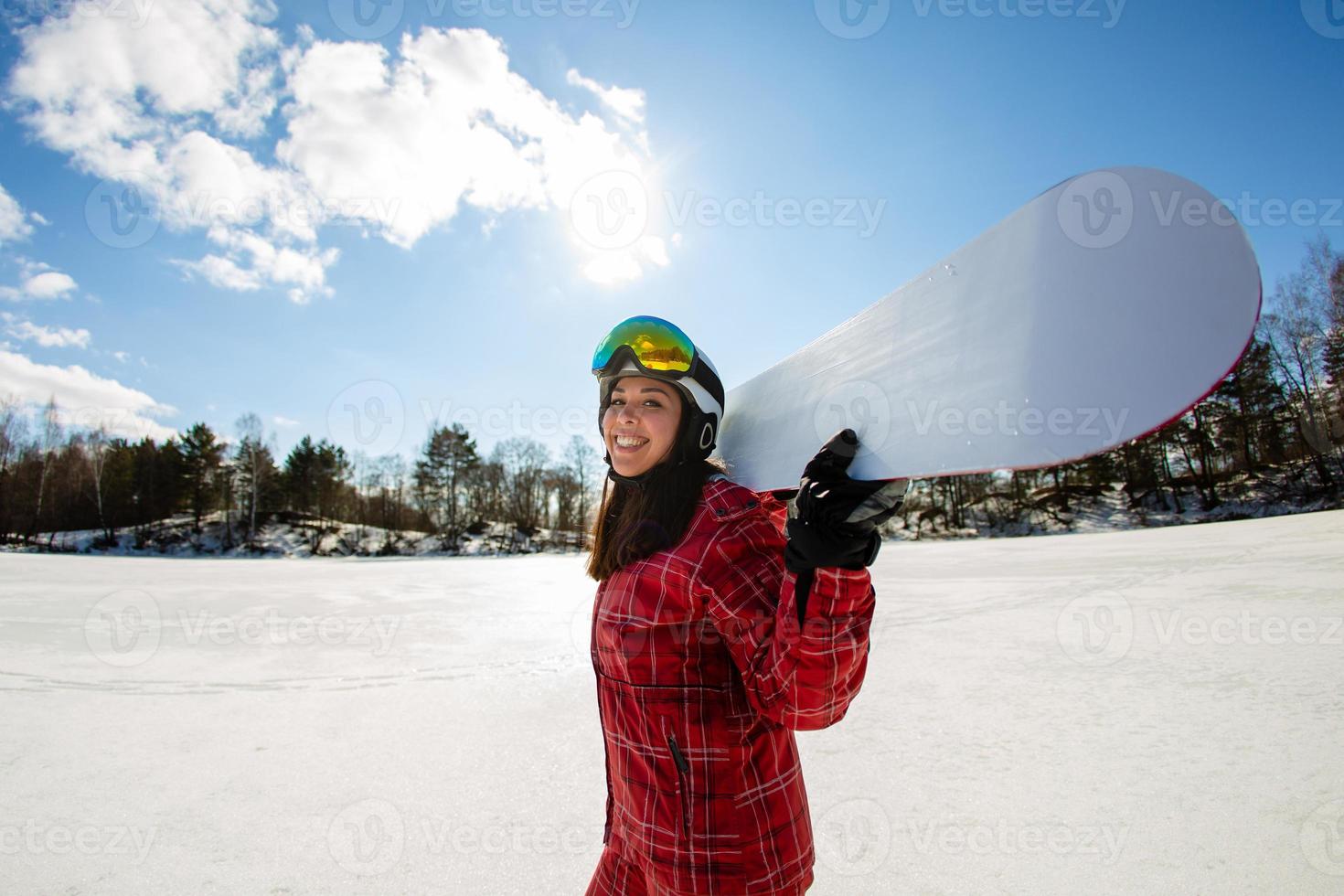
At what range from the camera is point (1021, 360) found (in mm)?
936

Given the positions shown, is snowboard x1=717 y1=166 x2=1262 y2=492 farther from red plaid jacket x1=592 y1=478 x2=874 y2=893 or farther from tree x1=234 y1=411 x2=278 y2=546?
tree x1=234 y1=411 x2=278 y2=546

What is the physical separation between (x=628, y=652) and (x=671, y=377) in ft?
2.07

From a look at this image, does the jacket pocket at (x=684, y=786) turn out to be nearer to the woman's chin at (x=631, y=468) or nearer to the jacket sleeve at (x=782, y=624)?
the jacket sleeve at (x=782, y=624)

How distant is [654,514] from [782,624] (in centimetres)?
39

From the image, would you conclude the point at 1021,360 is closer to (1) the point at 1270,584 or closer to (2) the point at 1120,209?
(2) the point at 1120,209

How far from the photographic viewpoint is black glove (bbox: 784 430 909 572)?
84 cm

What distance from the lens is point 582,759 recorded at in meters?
2.75

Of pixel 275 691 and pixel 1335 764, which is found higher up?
pixel 1335 764

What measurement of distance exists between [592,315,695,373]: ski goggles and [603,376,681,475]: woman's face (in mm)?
50

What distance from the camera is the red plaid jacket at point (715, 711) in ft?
3.20

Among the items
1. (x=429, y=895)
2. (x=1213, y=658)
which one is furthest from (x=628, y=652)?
(x=1213, y=658)

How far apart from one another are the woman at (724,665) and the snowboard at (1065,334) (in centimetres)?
16

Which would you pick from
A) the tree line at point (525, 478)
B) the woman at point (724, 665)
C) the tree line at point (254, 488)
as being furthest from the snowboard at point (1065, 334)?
the tree line at point (254, 488)

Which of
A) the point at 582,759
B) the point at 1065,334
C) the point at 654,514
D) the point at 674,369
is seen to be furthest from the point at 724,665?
the point at 582,759
